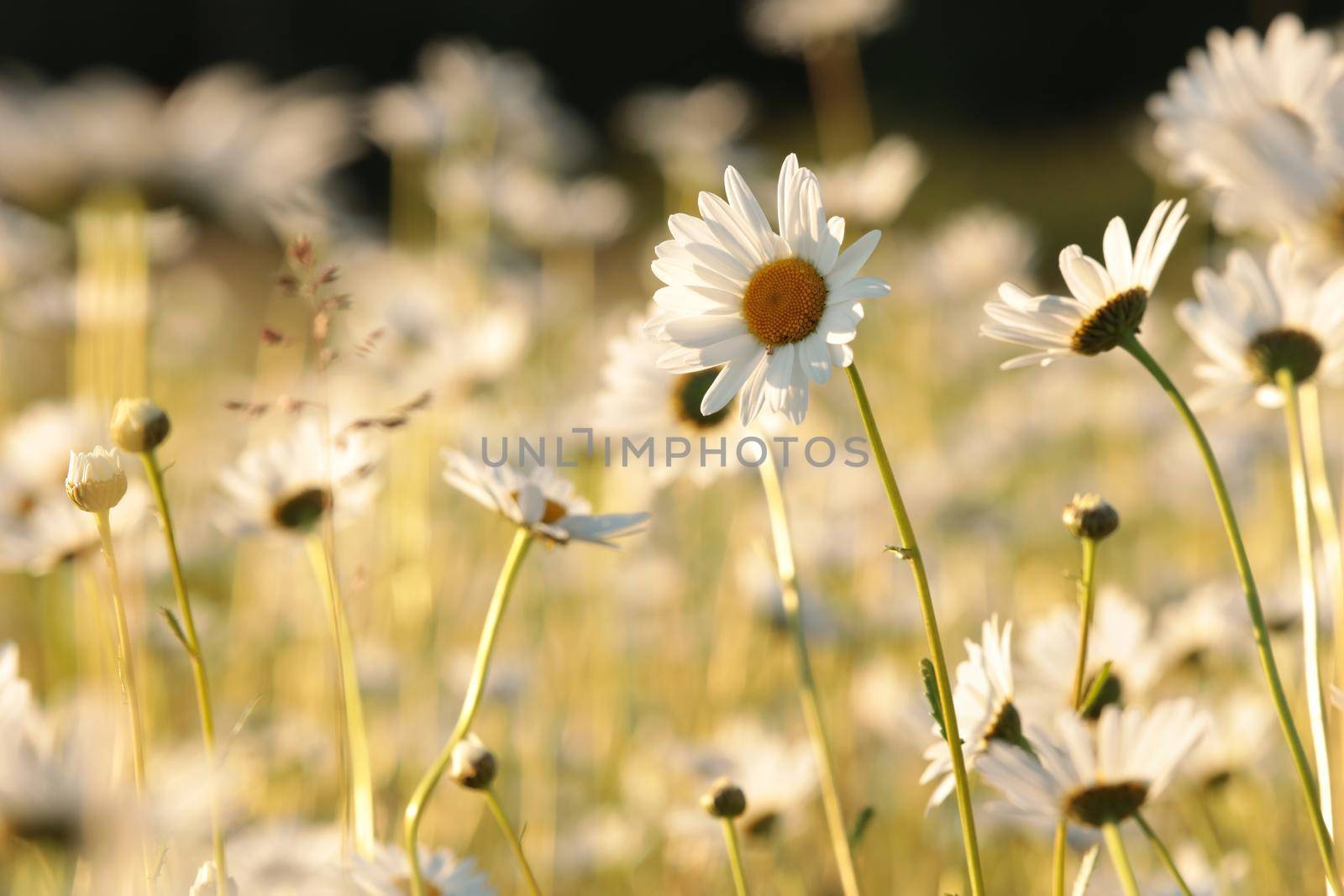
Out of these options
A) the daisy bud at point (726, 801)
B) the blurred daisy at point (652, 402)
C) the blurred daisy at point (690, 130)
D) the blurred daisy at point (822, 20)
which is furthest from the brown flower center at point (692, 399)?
the blurred daisy at point (822, 20)

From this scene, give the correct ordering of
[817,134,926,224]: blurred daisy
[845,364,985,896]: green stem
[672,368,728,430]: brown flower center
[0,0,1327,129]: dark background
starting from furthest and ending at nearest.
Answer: [0,0,1327,129]: dark background < [817,134,926,224]: blurred daisy < [672,368,728,430]: brown flower center < [845,364,985,896]: green stem

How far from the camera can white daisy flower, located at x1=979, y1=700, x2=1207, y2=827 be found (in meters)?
0.55

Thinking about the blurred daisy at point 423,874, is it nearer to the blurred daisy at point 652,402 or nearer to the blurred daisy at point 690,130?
the blurred daisy at point 652,402

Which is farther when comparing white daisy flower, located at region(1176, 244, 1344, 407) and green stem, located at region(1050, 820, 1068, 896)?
white daisy flower, located at region(1176, 244, 1344, 407)

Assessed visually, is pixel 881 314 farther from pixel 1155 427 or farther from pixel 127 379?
pixel 127 379

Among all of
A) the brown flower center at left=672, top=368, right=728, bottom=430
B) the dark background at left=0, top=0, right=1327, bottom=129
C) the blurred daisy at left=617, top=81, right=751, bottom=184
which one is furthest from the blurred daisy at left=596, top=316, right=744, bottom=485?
the dark background at left=0, top=0, right=1327, bottom=129

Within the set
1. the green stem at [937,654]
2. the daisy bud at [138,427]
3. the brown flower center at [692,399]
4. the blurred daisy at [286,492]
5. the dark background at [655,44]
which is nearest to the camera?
the green stem at [937,654]

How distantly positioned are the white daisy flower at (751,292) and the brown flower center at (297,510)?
0.36 m

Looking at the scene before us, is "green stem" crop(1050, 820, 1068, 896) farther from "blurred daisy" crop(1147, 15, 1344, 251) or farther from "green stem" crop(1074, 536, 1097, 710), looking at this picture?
"blurred daisy" crop(1147, 15, 1344, 251)

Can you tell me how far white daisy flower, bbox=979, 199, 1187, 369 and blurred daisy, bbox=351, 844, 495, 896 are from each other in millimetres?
413

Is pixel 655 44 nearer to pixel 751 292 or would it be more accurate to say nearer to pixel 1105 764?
pixel 751 292

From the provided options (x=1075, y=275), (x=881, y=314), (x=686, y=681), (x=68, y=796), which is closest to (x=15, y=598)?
(x=686, y=681)

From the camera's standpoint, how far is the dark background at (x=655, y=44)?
1067 centimetres

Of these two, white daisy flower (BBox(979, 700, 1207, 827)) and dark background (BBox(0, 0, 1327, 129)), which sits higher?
dark background (BBox(0, 0, 1327, 129))
